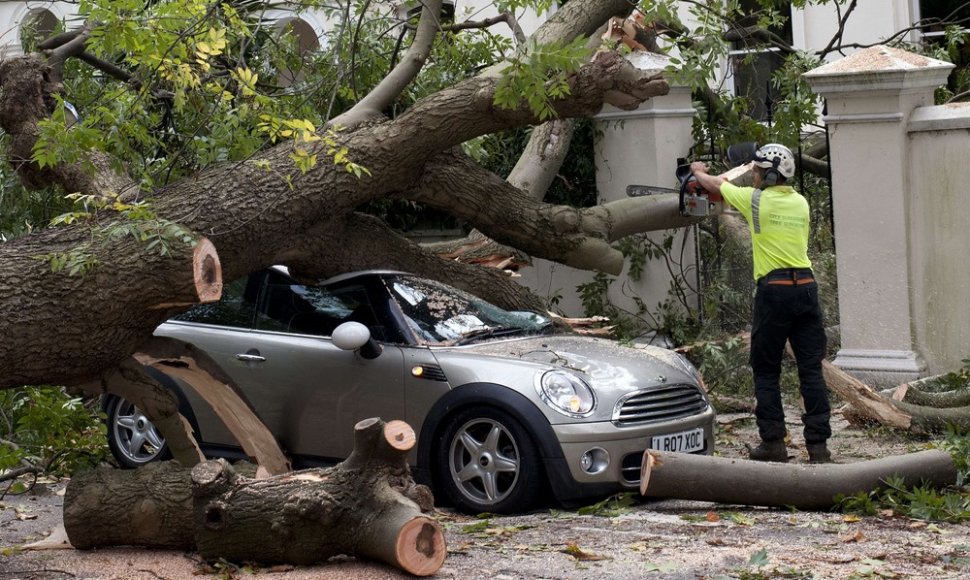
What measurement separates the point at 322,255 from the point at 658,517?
262 centimetres

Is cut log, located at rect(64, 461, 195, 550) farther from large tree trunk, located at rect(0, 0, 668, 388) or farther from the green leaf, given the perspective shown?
the green leaf

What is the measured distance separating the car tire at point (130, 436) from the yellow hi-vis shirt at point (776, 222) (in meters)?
4.05

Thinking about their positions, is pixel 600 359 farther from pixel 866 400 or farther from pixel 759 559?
pixel 866 400

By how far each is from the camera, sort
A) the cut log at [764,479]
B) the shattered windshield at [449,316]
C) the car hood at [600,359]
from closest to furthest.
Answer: the cut log at [764,479]
the car hood at [600,359]
the shattered windshield at [449,316]

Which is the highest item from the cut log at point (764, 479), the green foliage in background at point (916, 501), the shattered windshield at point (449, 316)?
the shattered windshield at point (449, 316)

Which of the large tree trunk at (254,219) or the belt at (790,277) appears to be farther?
the belt at (790,277)

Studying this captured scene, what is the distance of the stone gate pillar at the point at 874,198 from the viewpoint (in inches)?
389

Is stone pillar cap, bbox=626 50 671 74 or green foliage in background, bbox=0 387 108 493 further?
stone pillar cap, bbox=626 50 671 74

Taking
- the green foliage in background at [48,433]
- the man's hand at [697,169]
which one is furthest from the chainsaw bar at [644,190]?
the green foliage in background at [48,433]

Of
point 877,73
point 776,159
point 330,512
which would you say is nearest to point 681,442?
point 776,159

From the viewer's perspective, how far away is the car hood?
24.4 ft

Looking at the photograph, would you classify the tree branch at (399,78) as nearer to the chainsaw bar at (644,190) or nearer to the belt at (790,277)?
the belt at (790,277)

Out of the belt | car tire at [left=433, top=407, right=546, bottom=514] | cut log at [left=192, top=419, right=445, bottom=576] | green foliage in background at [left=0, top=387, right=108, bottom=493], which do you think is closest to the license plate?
car tire at [left=433, top=407, right=546, bottom=514]

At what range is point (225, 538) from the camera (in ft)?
19.1
